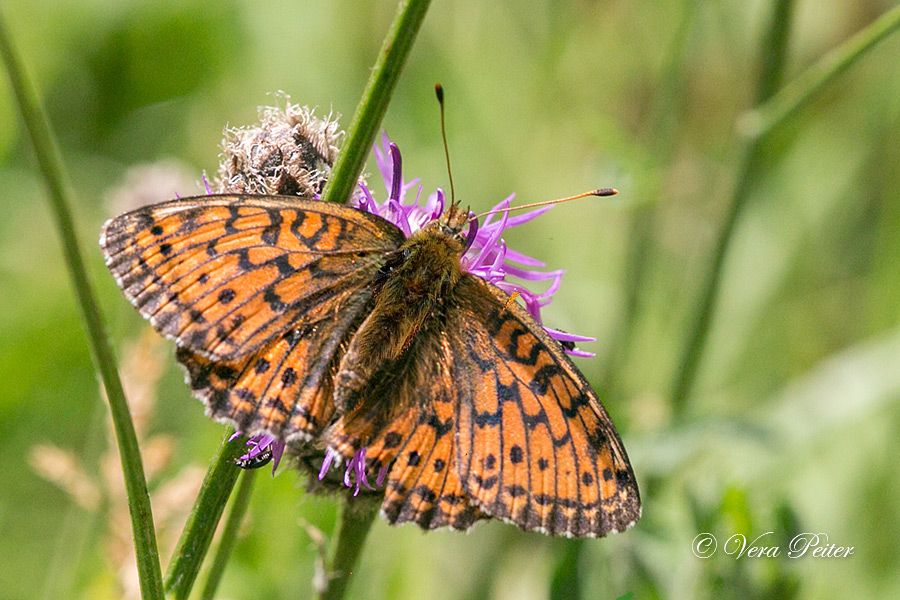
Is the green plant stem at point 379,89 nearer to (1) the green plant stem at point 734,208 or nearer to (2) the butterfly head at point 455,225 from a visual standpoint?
(2) the butterfly head at point 455,225

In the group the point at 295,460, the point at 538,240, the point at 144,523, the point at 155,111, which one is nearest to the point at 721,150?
the point at 538,240

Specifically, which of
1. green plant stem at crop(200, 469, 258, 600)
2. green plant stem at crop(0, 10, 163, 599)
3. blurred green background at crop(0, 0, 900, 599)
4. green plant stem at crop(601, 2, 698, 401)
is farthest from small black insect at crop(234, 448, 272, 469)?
green plant stem at crop(601, 2, 698, 401)

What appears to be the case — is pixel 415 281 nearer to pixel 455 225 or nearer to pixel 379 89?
pixel 455 225

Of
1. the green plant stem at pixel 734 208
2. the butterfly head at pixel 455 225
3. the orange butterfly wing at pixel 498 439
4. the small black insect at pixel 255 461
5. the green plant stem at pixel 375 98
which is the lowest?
the small black insect at pixel 255 461

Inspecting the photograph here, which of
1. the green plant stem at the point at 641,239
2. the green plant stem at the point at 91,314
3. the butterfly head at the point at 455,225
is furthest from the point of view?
the green plant stem at the point at 641,239

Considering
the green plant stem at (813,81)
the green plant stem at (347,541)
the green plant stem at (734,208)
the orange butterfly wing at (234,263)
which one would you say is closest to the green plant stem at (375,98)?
the orange butterfly wing at (234,263)

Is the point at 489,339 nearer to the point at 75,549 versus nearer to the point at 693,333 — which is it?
the point at 693,333

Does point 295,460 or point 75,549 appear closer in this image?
point 295,460
